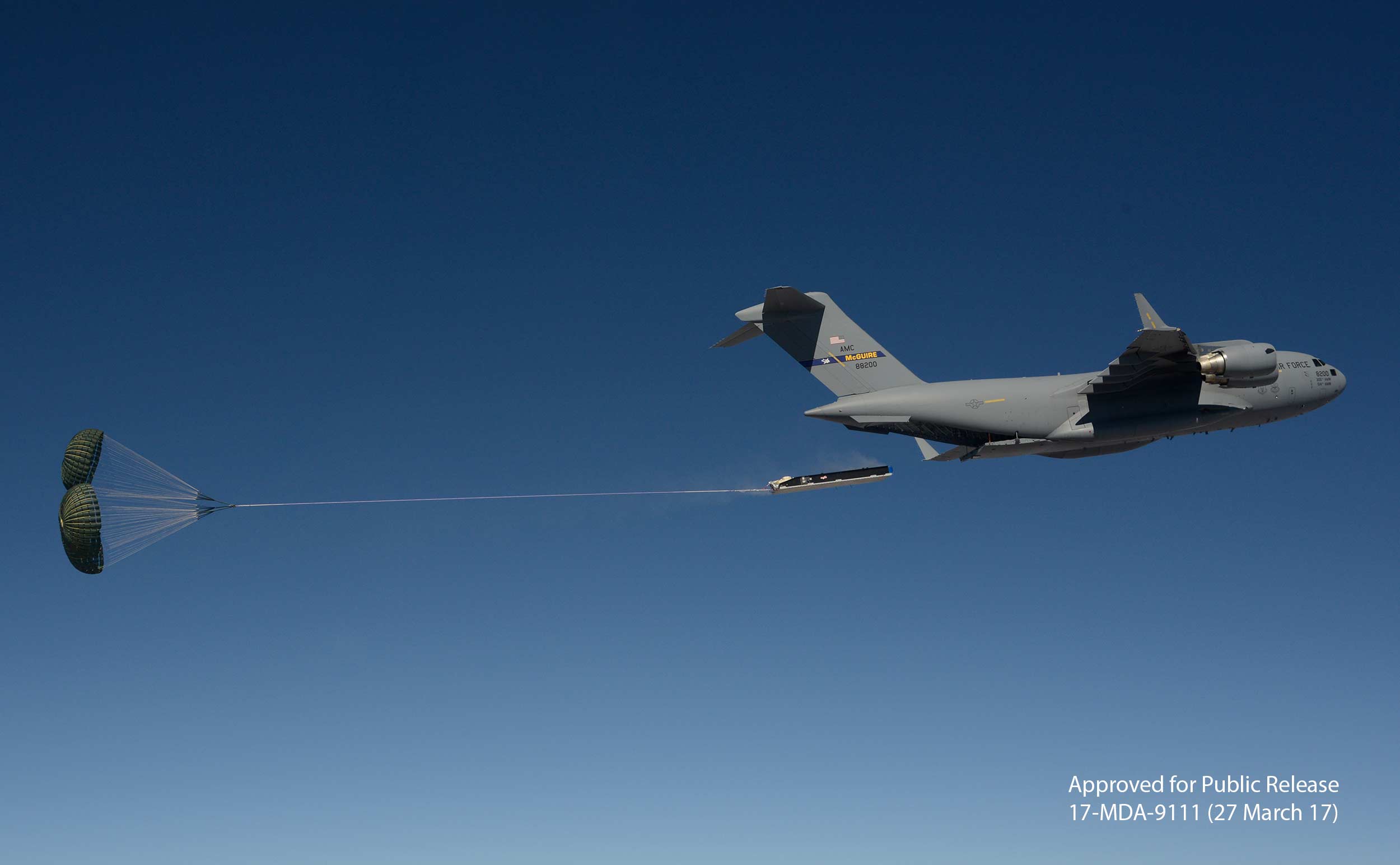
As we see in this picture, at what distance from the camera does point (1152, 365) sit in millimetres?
22516

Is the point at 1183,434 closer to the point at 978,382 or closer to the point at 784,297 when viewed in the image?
the point at 978,382

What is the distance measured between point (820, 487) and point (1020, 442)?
5.41m

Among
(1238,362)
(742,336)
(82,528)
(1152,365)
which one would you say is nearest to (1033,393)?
(1152,365)

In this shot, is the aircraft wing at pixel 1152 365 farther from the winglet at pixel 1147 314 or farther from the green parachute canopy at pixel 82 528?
the green parachute canopy at pixel 82 528

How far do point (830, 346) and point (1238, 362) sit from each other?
9333 millimetres

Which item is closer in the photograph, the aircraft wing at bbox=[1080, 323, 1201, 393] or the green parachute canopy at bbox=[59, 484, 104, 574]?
→ the green parachute canopy at bbox=[59, 484, 104, 574]

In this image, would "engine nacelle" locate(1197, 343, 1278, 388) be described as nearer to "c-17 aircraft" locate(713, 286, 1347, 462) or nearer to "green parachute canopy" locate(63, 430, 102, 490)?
"c-17 aircraft" locate(713, 286, 1347, 462)

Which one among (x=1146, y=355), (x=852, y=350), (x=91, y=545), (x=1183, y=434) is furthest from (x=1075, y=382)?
(x=91, y=545)

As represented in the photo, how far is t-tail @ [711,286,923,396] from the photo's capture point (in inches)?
939

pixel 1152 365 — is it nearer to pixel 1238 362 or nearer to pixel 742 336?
pixel 1238 362

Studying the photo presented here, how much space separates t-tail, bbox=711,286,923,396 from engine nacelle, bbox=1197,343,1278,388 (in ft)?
21.4

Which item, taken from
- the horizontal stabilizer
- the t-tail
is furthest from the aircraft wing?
the horizontal stabilizer

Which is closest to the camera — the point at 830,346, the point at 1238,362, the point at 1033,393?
the point at 1238,362

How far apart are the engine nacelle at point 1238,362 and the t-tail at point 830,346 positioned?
653cm
